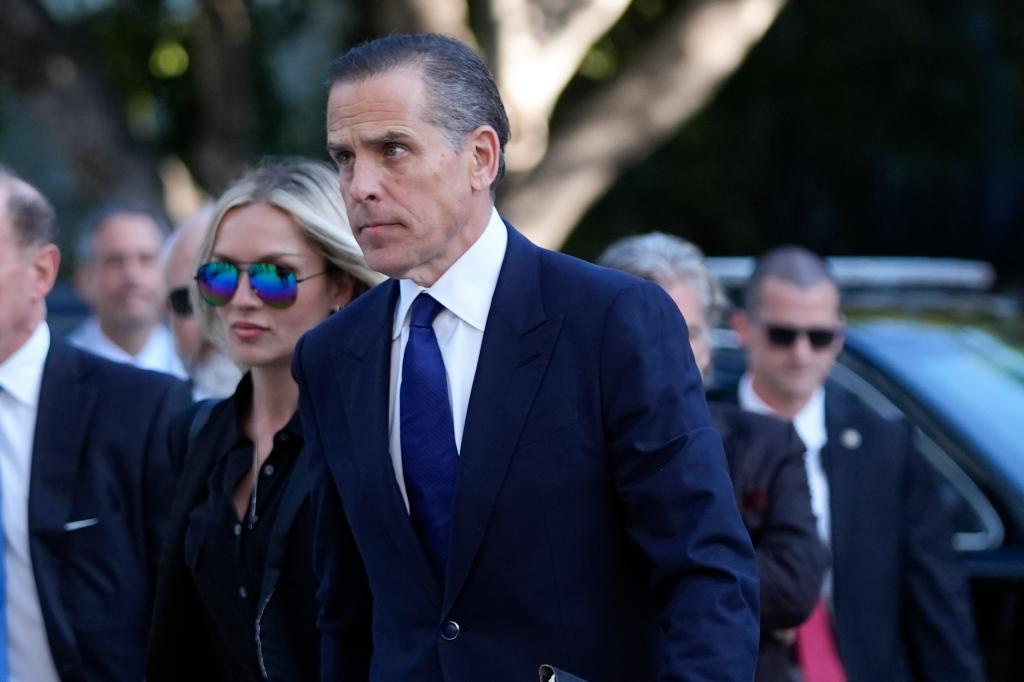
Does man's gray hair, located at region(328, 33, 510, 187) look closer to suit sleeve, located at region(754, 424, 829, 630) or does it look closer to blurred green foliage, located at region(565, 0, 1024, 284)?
suit sleeve, located at region(754, 424, 829, 630)

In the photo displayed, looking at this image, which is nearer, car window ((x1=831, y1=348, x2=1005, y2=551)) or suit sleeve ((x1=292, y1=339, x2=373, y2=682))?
suit sleeve ((x1=292, y1=339, x2=373, y2=682))

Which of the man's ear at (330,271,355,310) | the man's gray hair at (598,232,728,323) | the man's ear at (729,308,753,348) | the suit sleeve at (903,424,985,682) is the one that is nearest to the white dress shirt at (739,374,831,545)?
the man's ear at (729,308,753,348)

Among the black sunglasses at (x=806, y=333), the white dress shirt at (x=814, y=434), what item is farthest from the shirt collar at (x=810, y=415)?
the black sunglasses at (x=806, y=333)

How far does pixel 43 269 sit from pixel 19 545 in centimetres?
73

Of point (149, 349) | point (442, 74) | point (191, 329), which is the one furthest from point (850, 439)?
point (149, 349)

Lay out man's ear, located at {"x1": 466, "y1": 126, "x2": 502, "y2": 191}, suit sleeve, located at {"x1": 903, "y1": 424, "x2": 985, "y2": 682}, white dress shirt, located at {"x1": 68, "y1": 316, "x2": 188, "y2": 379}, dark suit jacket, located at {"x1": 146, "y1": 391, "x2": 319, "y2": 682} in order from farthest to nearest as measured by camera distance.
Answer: white dress shirt, located at {"x1": 68, "y1": 316, "x2": 188, "y2": 379} < suit sleeve, located at {"x1": 903, "y1": 424, "x2": 985, "y2": 682} < dark suit jacket, located at {"x1": 146, "y1": 391, "x2": 319, "y2": 682} < man's ear, located at {"x1": 466, "y1": 126, "x2": 502, "y2": 191}

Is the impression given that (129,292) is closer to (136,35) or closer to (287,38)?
(136,35)

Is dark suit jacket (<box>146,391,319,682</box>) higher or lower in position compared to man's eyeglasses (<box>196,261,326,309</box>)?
lower

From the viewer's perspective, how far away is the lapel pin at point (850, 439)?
4840 millimetres

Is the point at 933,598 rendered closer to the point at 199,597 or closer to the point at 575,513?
the point at 199,597

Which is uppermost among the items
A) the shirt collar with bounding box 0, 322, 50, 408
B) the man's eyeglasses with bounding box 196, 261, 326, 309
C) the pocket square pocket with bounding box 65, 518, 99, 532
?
the man's eyeglasses with bounding box 196, 261, 326, 309

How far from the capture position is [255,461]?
12.1ft

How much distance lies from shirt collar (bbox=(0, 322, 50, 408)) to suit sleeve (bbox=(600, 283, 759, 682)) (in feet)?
6.12

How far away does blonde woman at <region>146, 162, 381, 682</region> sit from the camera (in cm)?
348
